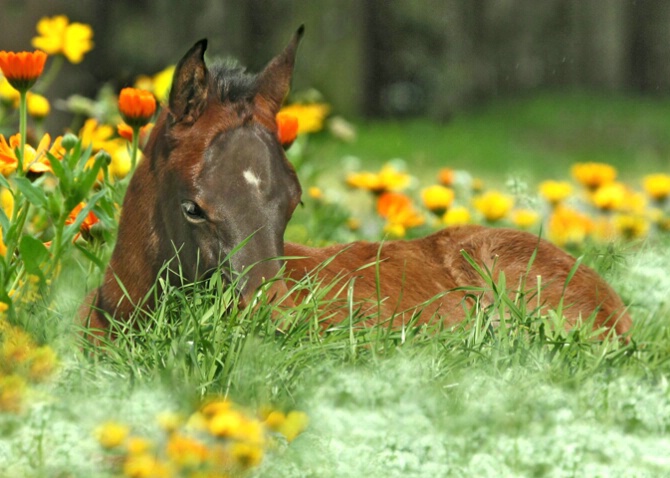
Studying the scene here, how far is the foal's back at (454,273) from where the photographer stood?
4.30 metres

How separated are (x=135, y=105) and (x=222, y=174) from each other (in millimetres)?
844

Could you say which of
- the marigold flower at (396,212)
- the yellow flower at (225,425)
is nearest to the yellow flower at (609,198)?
the marigold flower at (396,212)

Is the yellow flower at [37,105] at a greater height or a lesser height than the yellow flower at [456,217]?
greater

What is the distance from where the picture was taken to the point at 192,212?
12.1ft

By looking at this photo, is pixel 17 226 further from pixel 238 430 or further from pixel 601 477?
pixel 601 477

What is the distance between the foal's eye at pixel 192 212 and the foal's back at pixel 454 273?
575 millimetres

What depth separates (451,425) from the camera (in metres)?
3.23

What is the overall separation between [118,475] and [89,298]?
4.67 feet

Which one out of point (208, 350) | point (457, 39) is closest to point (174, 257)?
point (208, 350)

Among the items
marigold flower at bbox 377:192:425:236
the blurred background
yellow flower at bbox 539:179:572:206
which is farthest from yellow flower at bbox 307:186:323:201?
the blurred background

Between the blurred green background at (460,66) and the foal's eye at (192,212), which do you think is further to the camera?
the blurred green background at (460,66)

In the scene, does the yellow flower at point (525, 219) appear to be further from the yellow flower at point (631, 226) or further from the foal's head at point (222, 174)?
the foal's head at point (222, 174)

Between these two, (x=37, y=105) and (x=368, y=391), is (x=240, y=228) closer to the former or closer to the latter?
(x=368, y=391)

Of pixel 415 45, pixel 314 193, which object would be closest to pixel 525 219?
pixel 314 193
